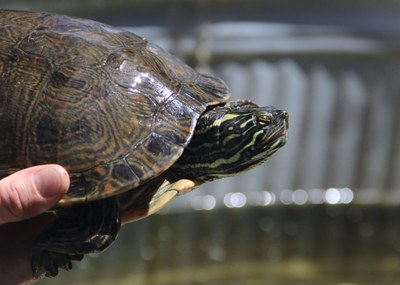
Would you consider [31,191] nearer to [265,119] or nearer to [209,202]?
[265,119]

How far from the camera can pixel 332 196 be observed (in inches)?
179

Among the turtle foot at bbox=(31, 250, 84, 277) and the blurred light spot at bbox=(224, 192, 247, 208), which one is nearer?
the turtle foot at bbox=(31, 250, 84, 277)

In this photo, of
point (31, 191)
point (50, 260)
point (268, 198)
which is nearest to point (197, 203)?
point (268, 198)

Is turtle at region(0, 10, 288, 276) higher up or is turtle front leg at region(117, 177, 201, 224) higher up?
turtle at region(0, 10, 288, 276)

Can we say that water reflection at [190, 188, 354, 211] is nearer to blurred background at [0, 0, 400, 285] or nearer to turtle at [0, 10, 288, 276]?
blurred background at [0, 0, 400, 285]

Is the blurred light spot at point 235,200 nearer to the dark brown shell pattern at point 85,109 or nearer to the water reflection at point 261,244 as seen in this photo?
the water reflection at point 261,244

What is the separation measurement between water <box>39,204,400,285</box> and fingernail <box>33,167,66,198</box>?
253cm

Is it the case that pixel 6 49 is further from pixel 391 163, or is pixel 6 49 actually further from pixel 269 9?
pixel 391 163

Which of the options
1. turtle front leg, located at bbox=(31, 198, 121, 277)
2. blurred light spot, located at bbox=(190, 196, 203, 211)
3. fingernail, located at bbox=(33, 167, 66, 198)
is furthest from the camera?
blurred light spot, located at bbox=(190, 196, 203, 211)

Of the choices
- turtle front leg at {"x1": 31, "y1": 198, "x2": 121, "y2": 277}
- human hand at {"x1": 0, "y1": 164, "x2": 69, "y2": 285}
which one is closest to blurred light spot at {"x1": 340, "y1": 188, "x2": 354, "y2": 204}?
turtle front leg at {"x1": 31, "y1": 198, "x2": 121, "y2": 277}

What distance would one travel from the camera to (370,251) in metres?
4.62

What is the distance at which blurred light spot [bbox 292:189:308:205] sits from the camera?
4.56m

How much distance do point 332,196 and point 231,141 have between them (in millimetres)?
2474

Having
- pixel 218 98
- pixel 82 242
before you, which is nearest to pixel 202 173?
pixel 218 98
